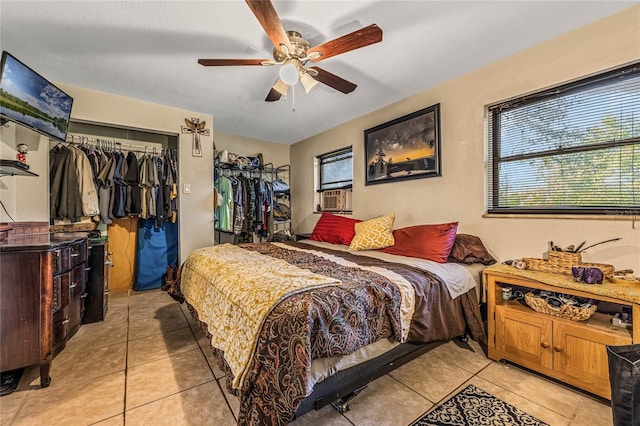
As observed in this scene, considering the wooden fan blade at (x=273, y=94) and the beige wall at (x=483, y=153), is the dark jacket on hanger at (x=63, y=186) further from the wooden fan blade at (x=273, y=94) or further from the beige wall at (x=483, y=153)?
the beige wall at (x=483, y=153)

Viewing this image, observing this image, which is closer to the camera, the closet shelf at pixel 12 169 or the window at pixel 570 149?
the window at pixel 570 149

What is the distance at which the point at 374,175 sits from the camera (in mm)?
3395

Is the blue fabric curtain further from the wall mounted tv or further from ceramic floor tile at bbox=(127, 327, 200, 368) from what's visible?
ceramic floor tile at bbox=(127, 327, 200, 368)

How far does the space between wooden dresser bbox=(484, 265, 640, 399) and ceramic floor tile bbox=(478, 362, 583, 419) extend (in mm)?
55

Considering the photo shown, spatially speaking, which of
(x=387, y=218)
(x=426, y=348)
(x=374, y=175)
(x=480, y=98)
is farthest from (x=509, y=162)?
(x=426, y=348)

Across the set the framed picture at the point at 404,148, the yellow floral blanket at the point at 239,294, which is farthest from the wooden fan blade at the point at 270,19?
the framed picture at the point at 404,148

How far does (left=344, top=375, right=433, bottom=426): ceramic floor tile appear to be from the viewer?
1.31 meters

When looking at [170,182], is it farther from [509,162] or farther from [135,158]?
[509,162]

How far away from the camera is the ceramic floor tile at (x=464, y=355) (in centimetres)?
179

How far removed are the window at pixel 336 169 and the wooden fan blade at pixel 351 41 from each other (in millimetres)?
2160

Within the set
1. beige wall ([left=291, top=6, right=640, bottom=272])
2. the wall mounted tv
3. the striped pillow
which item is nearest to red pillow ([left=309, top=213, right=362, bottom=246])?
the striped pillow

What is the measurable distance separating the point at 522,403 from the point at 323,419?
1109 millimetres

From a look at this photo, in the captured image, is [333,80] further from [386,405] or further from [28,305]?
[28,305]

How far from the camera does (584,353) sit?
1466mm
